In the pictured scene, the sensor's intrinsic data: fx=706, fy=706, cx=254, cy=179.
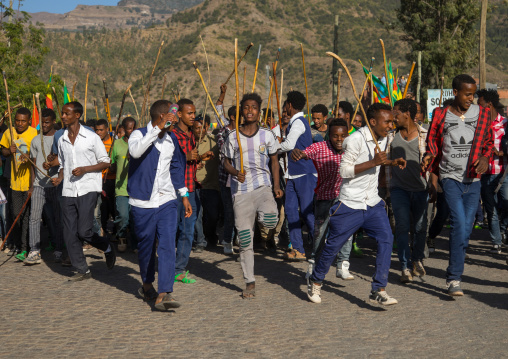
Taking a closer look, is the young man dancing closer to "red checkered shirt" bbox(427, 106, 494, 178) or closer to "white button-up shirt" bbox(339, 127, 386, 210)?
"white button-up shirt" bbox(339, 127, 386, 210)

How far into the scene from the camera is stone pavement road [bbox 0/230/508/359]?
5.37 metres

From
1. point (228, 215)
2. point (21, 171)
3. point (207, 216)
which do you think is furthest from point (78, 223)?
point (207, 216)

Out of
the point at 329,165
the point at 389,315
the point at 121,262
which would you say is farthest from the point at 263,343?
the point at 121,262

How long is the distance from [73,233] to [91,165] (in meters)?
0.81

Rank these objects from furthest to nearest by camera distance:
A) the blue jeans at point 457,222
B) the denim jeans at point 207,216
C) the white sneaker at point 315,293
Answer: the denim jeans at point 207,216 < the blue jeans at point 457,222 < the white sneaker at point 315,293

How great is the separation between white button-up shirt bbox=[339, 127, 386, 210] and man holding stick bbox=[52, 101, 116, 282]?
3.02 metres

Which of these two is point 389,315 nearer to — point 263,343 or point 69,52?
point 263,343

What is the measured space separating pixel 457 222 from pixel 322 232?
1.36 metres

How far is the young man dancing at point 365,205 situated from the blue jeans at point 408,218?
1.04m

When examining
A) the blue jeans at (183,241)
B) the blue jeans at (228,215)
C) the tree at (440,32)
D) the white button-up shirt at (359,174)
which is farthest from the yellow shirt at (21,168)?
the tree at (440,32)

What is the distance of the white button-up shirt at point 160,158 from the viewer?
6.50 m

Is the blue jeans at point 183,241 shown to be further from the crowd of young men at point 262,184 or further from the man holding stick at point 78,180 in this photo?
the man holding stick at point 78,180

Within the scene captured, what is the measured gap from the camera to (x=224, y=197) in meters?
10.1

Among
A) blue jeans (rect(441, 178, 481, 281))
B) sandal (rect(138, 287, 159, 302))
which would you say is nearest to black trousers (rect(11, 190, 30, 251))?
sandal (rect(138, 287, 159, 302))
